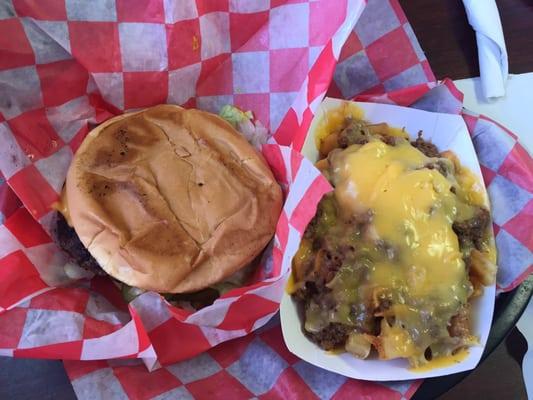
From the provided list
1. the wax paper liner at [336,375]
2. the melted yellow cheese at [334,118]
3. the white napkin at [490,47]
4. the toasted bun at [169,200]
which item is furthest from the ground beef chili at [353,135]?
the white napkin at [490,47]

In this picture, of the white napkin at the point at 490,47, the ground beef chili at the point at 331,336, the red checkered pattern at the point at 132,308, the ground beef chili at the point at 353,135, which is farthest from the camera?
the white napkin at the point at 490,47

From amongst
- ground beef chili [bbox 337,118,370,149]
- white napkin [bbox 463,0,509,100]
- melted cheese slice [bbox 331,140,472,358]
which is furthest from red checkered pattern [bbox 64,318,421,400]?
white napkin [bbox 463,0,509,100]

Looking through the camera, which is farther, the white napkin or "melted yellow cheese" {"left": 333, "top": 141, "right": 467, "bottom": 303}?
the white napkin

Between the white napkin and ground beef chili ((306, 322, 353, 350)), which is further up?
the white napkin

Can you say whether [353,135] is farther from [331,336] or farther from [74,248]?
[74,248]

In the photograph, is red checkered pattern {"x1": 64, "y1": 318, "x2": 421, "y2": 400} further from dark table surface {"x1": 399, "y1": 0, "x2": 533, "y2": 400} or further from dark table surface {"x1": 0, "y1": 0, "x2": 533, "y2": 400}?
dark table surface {"x1": 399, "y1": 0, "x2": 533, "y2": 400}

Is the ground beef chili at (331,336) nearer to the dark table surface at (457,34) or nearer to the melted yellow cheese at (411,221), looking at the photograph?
the melted yellow cheese at (411,221)

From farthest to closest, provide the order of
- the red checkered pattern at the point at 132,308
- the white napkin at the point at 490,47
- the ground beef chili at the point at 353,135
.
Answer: the white napkin at the point at 490,47 < the ground beef chili at the point at 353,135 < the red checkered pattern at the point at 132,308
